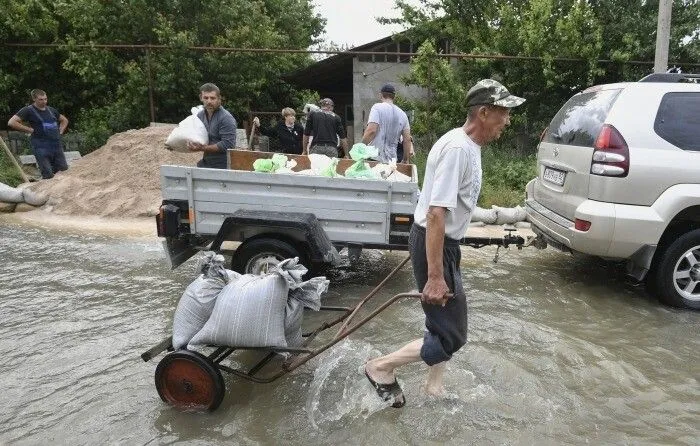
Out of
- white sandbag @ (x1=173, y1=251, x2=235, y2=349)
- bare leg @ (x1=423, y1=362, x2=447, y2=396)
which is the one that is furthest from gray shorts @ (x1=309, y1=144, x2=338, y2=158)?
bare leg @ (x1=423, y1=362, x2=447, y2=396)

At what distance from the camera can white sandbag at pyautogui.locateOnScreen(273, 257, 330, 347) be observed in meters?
3.21

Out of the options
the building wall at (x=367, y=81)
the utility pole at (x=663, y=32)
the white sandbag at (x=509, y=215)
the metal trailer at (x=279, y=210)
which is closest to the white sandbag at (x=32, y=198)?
the metal trailer at (x=279, y=210)

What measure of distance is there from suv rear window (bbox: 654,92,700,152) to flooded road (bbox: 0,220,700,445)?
5.03 feet

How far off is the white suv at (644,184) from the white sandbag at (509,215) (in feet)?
8.95

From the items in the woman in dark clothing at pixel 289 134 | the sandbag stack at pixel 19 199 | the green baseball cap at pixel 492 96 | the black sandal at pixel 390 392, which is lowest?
the black sandal at pixel 390 392

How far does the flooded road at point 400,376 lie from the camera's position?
3.07 metres

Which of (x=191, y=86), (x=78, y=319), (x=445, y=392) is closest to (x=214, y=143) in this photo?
(x=78, y=319)

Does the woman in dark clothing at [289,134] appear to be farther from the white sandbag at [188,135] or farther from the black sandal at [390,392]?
the black sandal at [390,392]

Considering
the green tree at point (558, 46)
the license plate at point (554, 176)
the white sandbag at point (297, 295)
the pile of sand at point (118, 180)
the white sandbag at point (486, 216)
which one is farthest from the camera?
the green tree at point (558, 46)

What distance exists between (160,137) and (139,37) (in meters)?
3.99

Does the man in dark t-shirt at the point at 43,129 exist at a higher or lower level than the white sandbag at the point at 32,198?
higher

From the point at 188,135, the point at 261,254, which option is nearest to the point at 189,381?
the point at 261,254

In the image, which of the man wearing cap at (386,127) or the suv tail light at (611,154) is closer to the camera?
the suv tail light at (611,154)

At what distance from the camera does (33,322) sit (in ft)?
14.8
